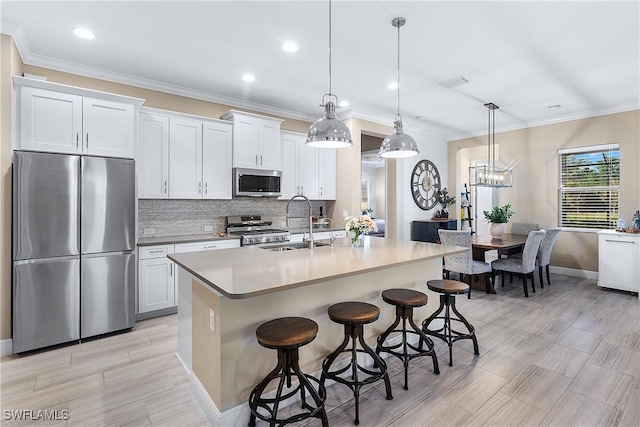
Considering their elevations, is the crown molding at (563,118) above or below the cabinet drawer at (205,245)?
above

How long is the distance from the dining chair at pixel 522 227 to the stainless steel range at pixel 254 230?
4361mm

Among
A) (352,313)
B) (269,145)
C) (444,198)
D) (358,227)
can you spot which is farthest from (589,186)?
(352,313)

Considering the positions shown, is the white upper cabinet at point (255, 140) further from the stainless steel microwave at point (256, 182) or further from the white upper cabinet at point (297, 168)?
the white upper cabinet at point (297, 168)

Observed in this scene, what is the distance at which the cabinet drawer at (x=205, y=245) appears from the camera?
12.7 ft

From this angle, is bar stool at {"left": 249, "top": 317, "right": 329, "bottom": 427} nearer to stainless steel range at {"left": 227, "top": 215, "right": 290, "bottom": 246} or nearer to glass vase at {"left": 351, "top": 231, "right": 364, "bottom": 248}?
glass vase at {"left": 351, "top": 231, "right": 364, "bottom": 248}

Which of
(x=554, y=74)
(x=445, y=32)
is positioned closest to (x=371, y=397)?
(x=445, y=32)

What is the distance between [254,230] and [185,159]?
4.60 feet

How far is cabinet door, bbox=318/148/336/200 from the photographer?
5.55 m

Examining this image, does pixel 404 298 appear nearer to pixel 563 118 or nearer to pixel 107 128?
pixel 107 128

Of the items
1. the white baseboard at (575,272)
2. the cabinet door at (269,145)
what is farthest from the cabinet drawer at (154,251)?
the white baseboard at (575,272)

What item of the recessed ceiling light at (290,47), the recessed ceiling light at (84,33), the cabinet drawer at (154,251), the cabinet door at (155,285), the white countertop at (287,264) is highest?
the recessed ceiling light at (290,47)

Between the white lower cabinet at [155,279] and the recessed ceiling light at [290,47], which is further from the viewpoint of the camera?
the white lower cabinet at [155,279]

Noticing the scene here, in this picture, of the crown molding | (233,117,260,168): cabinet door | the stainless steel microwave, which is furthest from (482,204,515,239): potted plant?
(233,117,260,168): cabinet door

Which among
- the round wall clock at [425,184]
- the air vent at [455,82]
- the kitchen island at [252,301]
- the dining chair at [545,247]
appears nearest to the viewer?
the kitchen island at [252,301]
